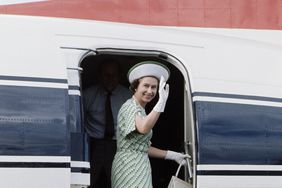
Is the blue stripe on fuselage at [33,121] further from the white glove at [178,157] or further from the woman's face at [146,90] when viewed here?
the white glove at [178,157]

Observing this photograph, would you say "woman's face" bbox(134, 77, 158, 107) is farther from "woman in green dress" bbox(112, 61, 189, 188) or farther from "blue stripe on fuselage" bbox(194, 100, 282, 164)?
"blue stripe on fuselage" bbox(194, 100, 282, 164)

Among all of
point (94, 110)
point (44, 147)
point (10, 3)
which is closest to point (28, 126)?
point (44, 147)

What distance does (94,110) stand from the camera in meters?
6.21

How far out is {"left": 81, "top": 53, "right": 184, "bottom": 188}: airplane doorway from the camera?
6.46 metres

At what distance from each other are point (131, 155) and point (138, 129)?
0.22m

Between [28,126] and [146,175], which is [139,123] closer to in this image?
[146,175]

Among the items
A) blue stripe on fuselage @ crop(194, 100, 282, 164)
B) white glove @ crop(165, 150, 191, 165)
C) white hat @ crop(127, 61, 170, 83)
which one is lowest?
white glove @ crop(165, 150, 191, 165)

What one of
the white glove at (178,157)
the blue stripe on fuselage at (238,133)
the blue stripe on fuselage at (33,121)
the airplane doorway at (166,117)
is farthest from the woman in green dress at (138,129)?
the airplane doorway at (166,117)

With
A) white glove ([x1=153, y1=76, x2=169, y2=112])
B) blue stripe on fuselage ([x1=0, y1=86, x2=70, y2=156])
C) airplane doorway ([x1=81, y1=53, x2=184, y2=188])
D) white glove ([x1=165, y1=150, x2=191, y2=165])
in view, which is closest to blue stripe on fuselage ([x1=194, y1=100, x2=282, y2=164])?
white glove ([x1=165, y1=150, x2=191, y2=165])

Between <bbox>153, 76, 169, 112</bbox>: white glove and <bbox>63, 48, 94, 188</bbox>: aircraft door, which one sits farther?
<bbox>153, 76, 169, 112</bbox>: white glove

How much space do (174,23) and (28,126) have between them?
3.76 m

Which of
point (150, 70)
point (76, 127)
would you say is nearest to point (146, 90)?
point (150, 70)

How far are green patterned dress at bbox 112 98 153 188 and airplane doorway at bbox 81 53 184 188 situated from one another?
941 mm

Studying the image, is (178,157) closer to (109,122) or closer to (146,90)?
(146,90)
